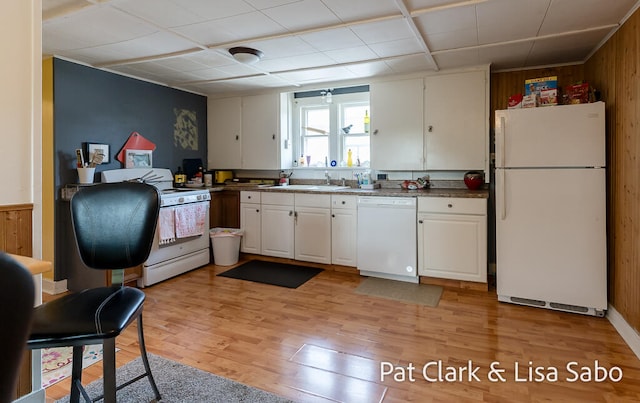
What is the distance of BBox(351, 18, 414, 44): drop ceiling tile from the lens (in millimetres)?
2623

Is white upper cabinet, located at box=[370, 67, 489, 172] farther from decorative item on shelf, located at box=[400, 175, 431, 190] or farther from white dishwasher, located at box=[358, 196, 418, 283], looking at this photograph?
white dishwasher, located at box=[358, 196, 418, 283]

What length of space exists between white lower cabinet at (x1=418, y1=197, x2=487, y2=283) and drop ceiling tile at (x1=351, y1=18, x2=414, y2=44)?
1505mm

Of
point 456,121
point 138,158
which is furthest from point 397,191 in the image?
point 138,158

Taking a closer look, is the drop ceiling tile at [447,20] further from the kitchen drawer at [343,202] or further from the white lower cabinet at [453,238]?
the kitchen drawer at [343,202]

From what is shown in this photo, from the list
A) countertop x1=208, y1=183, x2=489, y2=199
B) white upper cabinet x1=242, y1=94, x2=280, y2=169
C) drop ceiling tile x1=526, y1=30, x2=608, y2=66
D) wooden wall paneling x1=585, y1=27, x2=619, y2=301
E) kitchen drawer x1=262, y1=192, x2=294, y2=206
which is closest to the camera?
wooden wall paneling x1=585, y1=27, x2=619, y2=301

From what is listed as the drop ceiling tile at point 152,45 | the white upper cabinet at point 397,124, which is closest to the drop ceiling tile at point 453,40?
the white upper cabinet at point 397,124

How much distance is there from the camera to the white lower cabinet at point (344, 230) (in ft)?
12.9

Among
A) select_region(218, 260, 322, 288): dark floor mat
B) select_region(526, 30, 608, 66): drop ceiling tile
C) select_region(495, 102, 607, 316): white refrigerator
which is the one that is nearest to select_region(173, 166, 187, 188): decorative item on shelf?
select_region(218, 260, 322, 288): dark floor mat

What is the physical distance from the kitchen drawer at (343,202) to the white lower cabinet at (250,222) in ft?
3.29

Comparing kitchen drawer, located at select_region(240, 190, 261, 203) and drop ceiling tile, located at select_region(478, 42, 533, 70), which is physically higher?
drop ceiling tile, located at select_region(478, 42, 533, 70)

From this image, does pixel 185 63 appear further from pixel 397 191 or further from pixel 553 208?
pixel 553 208

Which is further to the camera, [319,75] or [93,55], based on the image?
[319,75]

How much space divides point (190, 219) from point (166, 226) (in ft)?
1.09

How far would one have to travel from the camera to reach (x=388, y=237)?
3697mm
